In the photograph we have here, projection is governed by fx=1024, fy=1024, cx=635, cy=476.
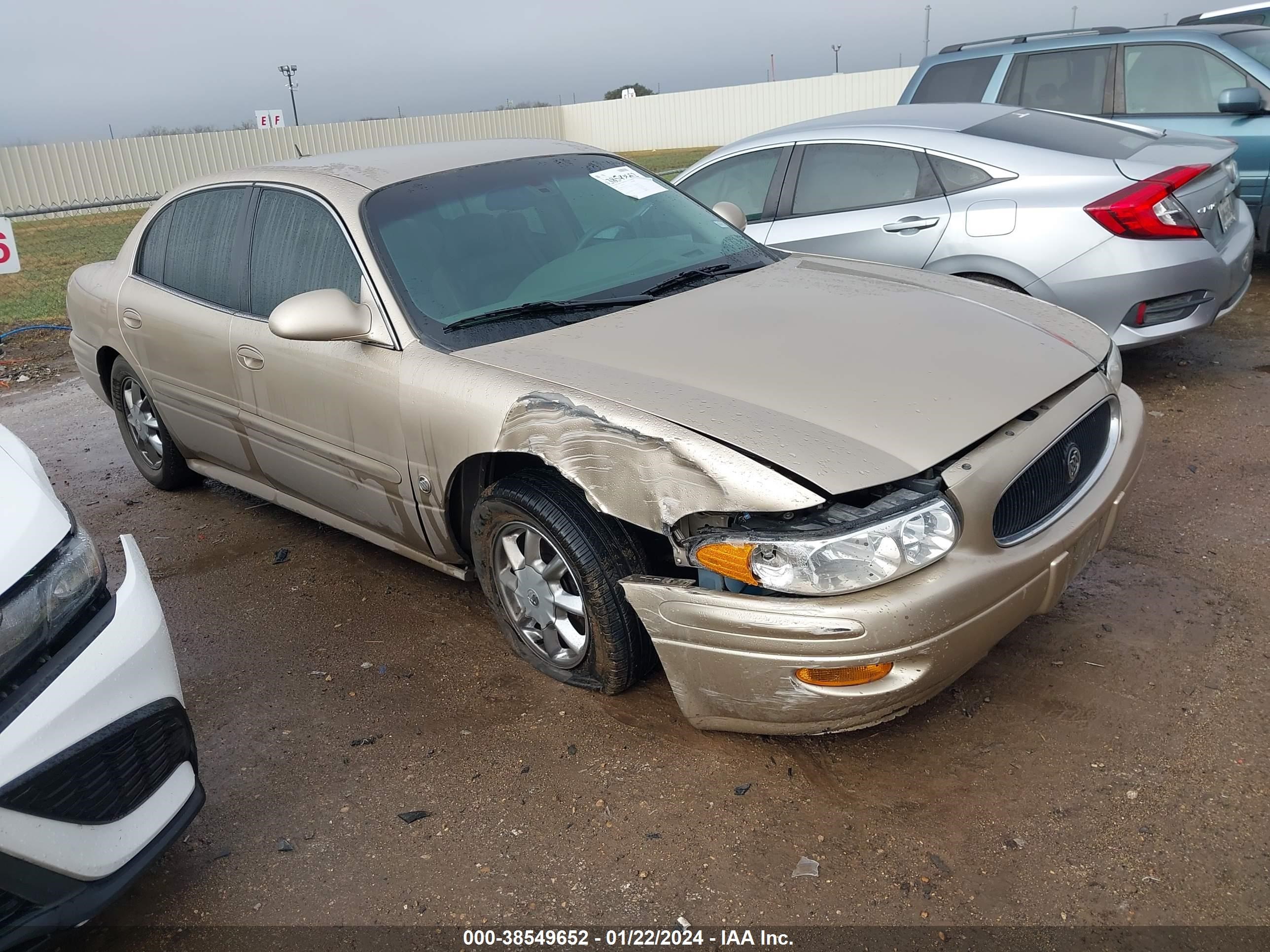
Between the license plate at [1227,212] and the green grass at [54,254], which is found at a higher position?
the license plate at [1227,212]

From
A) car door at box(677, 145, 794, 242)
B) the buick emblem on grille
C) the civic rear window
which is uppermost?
the civic rear window

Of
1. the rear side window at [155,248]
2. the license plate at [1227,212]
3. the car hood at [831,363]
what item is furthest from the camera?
the license plate at [1227,212]

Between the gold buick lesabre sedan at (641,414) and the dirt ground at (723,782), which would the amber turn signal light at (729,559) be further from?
the dirt ground at (723,782)

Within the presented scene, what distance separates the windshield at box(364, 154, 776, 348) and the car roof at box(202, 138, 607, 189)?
7 cm

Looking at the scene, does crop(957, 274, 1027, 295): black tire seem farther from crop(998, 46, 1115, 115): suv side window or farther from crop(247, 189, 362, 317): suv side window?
crop(247, 189, 362, 317): suv side window

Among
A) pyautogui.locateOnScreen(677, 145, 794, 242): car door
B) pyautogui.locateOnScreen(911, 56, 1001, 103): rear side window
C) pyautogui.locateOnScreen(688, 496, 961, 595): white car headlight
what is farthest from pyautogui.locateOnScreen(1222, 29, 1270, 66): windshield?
pyautogui.locateOnScreen(688, 496, 961, 595): white car headlight

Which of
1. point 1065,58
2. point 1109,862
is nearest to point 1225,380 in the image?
point 1065,58

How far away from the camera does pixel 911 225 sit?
5355 mm

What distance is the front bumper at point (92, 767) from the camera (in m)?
1.96

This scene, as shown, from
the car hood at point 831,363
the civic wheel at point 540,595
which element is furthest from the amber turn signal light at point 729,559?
the civic wheel at point 540,595

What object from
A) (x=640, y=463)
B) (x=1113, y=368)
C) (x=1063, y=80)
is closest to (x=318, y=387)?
(x=640, y=463)

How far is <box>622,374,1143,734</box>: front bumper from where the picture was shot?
2418 millimetres

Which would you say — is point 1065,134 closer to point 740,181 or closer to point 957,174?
point 957,174

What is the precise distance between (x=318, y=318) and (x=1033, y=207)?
11.7ft
